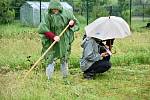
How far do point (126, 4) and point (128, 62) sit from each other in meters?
23.0

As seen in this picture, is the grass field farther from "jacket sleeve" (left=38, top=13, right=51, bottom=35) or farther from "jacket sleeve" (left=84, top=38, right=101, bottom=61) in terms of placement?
"jacket sleeve" (left=38, top=13, right=51, bottom=35)

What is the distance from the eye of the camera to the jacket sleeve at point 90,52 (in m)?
8.83

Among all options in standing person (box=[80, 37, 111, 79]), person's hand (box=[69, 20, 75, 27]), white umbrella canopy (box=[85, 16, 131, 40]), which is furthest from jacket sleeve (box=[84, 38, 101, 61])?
person's hand (box=[69, 20, 75, 27])

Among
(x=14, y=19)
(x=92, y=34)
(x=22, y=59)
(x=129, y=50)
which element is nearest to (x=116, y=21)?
(x=92, y=34)

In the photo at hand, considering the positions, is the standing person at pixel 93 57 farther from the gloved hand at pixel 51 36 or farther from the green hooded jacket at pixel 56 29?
the gloved hand at pixel 51 36

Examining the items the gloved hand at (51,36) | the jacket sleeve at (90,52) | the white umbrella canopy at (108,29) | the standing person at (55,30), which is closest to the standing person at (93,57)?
the jacket sleeve at (90,52)

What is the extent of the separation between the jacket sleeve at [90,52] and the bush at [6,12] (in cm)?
1580

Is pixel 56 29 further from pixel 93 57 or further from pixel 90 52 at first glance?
pixel 93 57

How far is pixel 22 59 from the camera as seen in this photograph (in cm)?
1053

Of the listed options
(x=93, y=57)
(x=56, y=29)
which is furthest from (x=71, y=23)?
(x=93, y=57)

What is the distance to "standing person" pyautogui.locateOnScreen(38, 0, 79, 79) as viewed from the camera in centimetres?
838

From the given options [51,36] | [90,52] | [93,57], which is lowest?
[93,57]

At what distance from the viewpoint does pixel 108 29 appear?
29.1 ft

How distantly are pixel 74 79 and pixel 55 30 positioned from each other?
1181 mm
